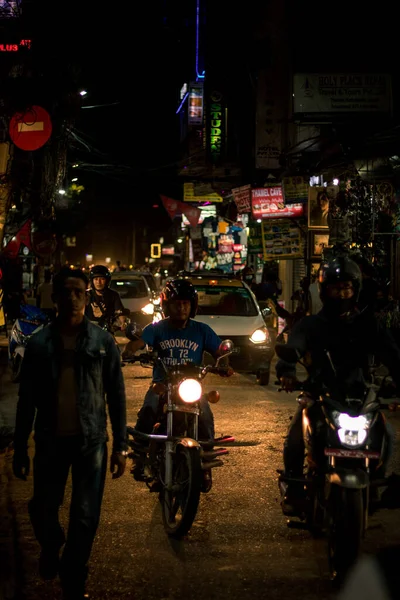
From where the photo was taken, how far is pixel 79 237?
334 feet

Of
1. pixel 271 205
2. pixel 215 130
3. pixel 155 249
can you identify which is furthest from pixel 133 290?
pixel 155 249

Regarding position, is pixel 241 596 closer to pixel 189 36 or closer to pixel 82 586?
pixel 82 586

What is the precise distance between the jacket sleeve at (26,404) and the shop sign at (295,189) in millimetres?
16970

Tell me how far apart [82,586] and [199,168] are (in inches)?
1072

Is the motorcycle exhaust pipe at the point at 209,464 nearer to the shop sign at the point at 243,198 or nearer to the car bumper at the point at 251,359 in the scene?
the car bumper at the point at 251,359

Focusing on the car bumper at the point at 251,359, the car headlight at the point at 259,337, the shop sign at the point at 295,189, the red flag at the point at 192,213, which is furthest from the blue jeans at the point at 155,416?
the red flag at the point at 192,213

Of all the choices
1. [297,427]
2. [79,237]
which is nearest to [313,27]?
[297,427]

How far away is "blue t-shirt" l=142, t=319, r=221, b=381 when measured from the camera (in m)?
6.15

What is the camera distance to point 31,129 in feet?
43.4

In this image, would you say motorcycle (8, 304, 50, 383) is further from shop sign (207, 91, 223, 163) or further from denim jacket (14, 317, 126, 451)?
shop sign (207, 91, 223, 163)

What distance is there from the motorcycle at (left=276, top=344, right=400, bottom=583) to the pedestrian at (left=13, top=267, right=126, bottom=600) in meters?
1.29

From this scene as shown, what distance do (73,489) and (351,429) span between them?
5.43 ft

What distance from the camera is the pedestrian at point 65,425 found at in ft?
13.8

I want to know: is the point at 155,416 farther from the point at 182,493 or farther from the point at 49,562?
the point at 49,562
